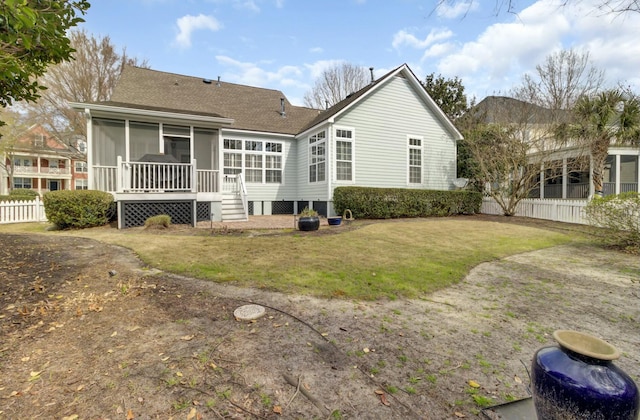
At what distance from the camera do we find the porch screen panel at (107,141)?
1159 centimetres

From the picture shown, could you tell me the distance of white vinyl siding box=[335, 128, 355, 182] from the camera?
14.1 m

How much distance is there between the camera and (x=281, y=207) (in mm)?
16922

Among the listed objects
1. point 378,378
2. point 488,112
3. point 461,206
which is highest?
point 488,112

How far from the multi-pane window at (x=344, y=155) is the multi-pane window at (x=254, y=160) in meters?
4.03

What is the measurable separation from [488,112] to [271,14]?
14607 mm

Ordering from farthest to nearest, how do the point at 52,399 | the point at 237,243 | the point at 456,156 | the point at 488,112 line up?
the point at 488,112
the point at 456,156
the point at 237,243
the point at 52,399

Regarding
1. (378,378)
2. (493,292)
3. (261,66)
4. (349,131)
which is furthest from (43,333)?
(261,66)

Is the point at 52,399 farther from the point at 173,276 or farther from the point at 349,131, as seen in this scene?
the point at 349,131

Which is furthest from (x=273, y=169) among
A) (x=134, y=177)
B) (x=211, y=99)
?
(x=134, y=177)

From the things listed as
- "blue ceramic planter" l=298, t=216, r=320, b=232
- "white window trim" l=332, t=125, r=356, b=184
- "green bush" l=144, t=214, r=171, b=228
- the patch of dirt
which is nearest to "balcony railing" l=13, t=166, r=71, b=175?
"green bush" l=144, t=214, r=171, b=228

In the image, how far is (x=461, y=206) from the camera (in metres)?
15.6

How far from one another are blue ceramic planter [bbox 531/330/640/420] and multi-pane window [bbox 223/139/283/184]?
1488 cm

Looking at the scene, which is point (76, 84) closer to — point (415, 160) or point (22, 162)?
point (415, 160)

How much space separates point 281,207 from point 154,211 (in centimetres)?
717
